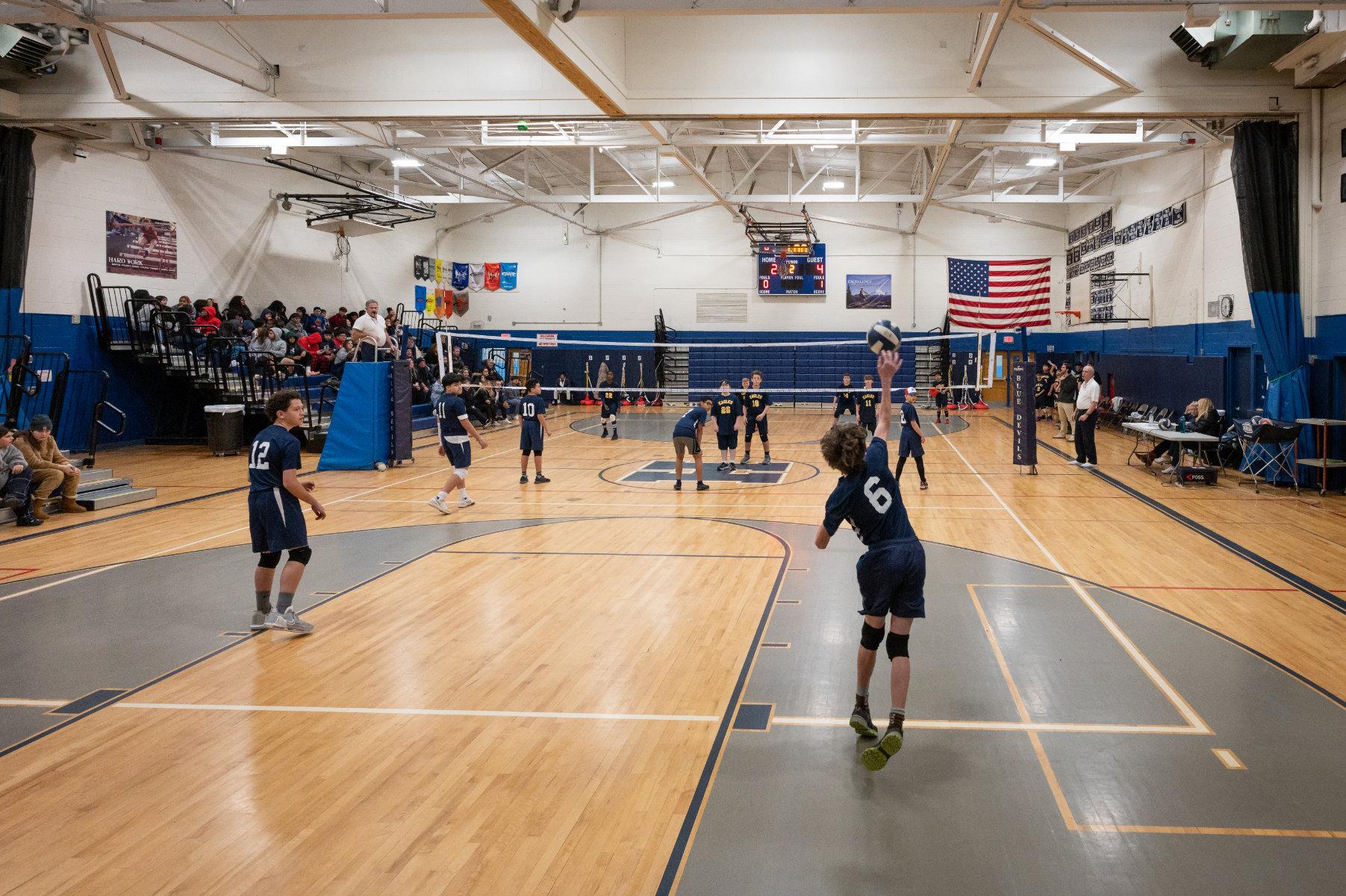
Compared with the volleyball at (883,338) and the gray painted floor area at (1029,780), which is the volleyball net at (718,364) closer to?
the gray painted floor area at (1029,780)

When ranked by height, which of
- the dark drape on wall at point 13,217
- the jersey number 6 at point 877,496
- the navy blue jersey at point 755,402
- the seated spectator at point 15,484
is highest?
the dark drape on wall at point 13,217

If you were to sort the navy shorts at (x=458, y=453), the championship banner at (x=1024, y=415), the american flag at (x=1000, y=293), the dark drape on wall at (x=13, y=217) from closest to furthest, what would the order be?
the navy shorts at (x=458, y=453) < the championship banner at (x=1024, y=415) < the dark drape on wall at (x=13, y=217) < the american flag at (x=1000, y=293)

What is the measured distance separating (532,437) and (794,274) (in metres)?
18.9

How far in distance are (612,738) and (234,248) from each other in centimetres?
2114

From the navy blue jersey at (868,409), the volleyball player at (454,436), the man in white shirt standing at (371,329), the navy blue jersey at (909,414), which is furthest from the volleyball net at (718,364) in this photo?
the volleyball player at (454,436)

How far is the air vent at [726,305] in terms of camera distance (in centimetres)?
3325

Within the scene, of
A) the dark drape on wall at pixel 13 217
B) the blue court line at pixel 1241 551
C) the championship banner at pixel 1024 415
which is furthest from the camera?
the dark drape on wall at pixel 13 217

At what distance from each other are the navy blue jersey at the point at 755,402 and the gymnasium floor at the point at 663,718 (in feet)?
19.1

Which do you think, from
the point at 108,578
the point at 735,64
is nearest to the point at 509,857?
the point at 108,578

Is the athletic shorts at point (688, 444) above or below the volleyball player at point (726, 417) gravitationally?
below

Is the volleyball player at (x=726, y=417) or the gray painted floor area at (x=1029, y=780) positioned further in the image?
the volleyball player at (x=726, y=417)

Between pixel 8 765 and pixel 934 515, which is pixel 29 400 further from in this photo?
pixel 934 515

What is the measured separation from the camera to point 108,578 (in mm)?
8461

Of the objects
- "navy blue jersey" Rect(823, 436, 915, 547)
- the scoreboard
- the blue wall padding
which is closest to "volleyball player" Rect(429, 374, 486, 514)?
the blue wall padding
